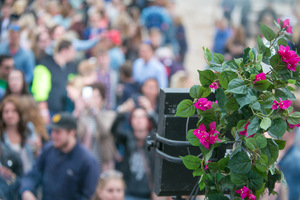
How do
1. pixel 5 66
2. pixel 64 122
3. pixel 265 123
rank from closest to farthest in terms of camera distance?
pixel 265 123 < pixel 64 122 < pixel 5 66

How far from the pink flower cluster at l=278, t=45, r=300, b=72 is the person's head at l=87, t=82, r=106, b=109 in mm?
4832

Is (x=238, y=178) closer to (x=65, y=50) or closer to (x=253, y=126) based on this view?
(x=253, y=126)

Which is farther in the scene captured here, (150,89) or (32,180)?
(150,89)

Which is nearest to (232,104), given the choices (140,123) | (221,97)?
(221,97)

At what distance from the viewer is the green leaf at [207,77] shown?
2354mm

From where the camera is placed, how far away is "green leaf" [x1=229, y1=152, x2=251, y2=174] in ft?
7.50

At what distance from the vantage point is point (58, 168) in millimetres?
5723

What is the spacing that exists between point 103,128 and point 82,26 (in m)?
6.29

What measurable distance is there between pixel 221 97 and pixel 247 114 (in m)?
0.12

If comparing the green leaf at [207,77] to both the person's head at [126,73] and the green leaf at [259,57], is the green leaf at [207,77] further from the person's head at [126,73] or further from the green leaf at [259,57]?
the person's head at [126,73]

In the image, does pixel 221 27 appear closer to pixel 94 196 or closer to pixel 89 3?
pixel 89 3

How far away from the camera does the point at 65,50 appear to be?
870 centimetres

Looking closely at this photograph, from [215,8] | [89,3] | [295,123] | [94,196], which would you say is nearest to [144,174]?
[94,196]

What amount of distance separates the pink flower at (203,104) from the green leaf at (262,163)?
29cm
